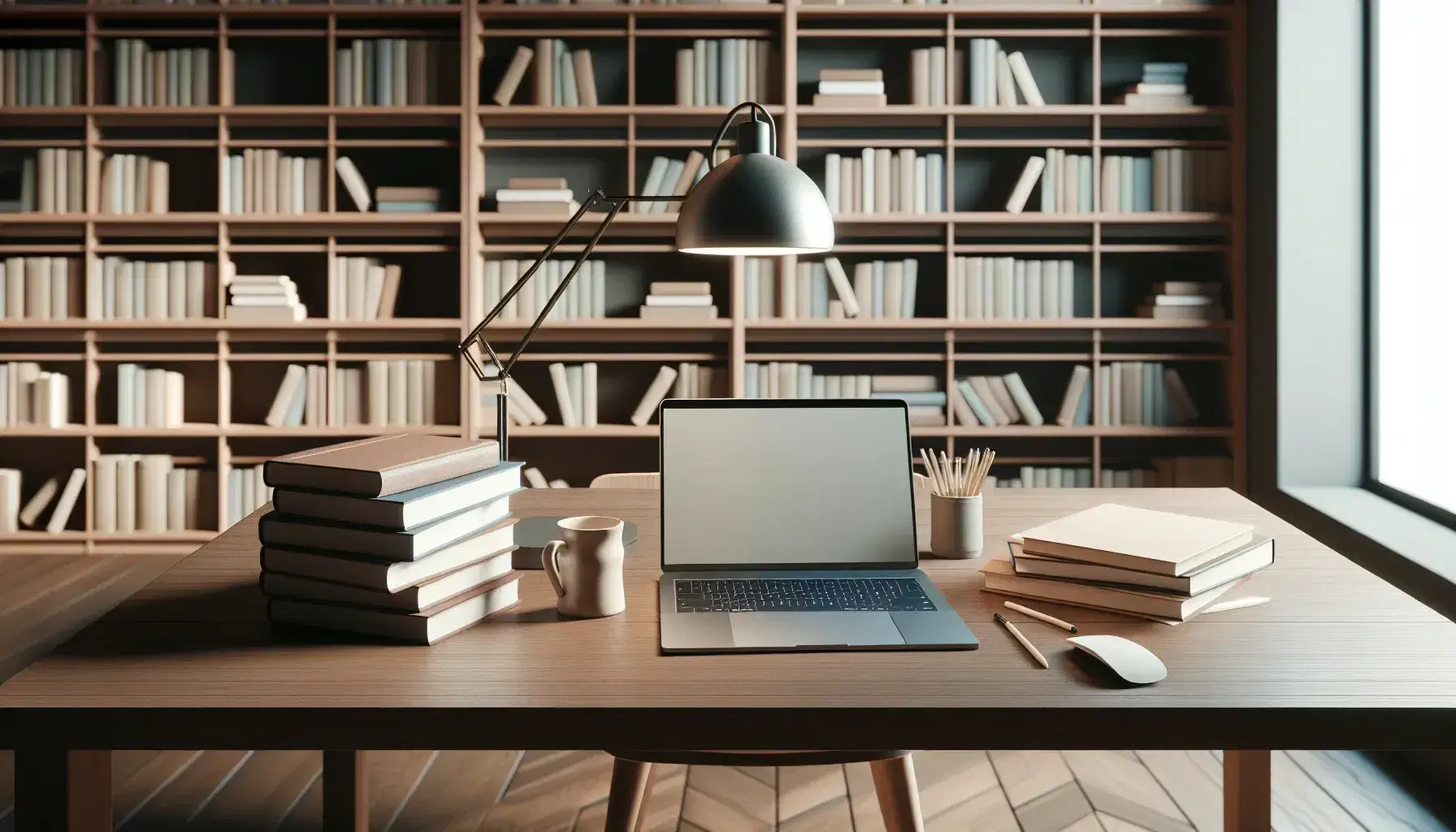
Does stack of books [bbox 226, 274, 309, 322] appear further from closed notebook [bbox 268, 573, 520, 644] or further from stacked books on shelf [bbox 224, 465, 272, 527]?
closed notebook [bbox 268, 573, 520, 644]

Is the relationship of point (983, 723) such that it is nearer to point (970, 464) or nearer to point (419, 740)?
point (419, 740)

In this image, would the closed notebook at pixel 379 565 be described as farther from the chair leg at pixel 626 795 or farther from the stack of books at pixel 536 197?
the stack of books at pixel 536 197

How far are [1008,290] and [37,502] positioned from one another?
3.68 metres

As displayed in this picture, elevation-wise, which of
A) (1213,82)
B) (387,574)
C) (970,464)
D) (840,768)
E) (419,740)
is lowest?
(840,768)

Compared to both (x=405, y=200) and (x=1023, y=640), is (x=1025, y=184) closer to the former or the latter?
(x=405, y=200)

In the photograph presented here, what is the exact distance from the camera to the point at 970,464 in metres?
1.69

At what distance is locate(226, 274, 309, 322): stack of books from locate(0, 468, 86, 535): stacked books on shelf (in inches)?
33.6

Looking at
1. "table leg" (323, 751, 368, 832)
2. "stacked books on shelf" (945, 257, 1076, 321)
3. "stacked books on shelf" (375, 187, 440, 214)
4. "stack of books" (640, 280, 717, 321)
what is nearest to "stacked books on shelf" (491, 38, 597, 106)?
"stacked books on shelf" (375, 187, 440, 214)

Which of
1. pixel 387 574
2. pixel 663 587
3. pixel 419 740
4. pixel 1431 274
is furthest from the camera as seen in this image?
pixel 1431 274

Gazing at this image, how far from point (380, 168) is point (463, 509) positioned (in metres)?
3.31

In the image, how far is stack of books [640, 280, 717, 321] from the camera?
4102 millimetres

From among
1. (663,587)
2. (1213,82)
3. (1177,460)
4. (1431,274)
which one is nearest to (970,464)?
(663,587)

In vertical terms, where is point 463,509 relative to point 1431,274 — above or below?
below

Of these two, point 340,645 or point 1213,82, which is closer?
point 340,645
